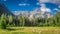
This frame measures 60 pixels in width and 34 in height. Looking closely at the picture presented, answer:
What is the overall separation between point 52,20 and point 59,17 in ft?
6.11

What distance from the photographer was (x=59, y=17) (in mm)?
24016

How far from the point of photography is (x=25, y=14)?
80.0 ft

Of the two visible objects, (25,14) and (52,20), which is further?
(25,14)

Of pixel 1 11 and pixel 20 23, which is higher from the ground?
pixel 1 11

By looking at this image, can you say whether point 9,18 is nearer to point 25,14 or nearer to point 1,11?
point 1,11

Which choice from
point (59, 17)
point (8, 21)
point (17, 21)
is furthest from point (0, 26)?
point (59, 17)

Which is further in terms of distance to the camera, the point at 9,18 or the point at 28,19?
the point at 28,19

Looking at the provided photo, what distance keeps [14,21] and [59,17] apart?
6.85m

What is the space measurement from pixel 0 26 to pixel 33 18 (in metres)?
7.67

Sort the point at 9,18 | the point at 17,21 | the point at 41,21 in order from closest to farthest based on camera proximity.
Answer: the point at 9,18 → the point at 17,21 → the point at 41,21

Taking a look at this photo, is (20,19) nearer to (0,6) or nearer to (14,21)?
(14,21)

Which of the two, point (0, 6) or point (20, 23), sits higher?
point (0, 6)

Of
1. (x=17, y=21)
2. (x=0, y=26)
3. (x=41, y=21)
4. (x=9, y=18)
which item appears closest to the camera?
(x=0, y=26)

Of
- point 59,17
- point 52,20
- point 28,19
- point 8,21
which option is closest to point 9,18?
point 8,21
